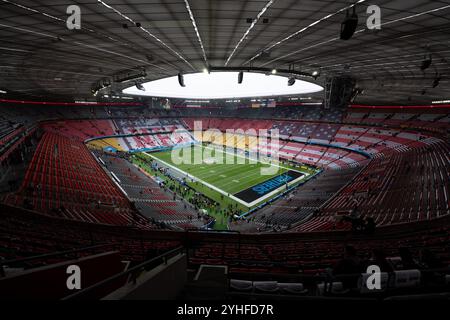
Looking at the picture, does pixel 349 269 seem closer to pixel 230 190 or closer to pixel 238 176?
pixel 230 190

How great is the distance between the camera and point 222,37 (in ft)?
35.7

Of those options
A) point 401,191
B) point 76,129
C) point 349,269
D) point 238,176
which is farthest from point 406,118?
point 76,129

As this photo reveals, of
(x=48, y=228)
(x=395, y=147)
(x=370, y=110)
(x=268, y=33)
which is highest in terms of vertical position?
(x=370, y=110)

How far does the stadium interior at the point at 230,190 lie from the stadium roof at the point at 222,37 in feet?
0.29

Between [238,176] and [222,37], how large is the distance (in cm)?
2512

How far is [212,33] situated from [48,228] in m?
10.2

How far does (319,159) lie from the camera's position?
1532 inches

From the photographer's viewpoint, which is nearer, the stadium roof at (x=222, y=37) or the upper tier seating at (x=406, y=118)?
the stadium roof at (x=222, y=37)

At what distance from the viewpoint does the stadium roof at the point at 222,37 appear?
737cm

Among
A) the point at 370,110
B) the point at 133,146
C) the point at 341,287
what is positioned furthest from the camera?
the point at 133,146

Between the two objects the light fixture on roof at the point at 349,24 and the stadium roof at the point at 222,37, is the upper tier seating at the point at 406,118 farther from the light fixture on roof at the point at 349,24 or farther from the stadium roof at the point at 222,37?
the light fixture on roof at the point at 349,24

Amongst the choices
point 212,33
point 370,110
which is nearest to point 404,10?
point 212,33

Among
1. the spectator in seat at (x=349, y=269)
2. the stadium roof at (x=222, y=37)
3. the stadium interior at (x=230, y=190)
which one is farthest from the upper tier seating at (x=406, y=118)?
the spectator in seat at (x=349, y=269)
